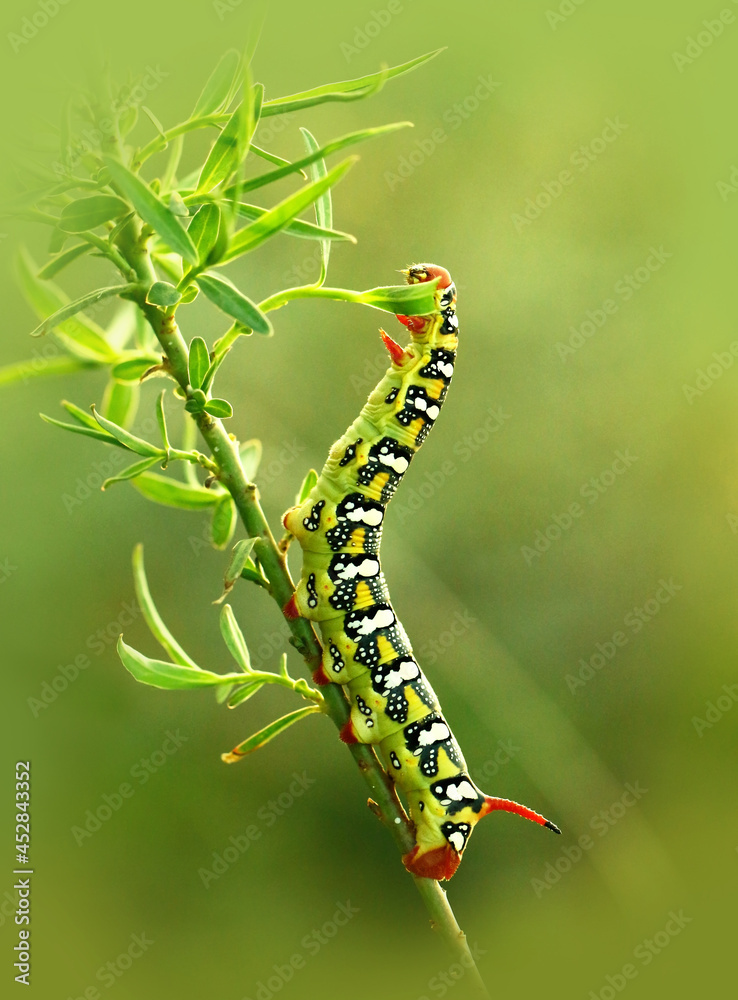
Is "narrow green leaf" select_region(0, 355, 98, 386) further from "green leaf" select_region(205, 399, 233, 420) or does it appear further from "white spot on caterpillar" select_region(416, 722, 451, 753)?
"white spot on caterpillar" select_region(416, 722, 451, 753)

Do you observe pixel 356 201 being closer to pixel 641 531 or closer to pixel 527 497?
pixel 527 497

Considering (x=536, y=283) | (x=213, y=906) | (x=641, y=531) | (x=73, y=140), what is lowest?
(x=213, y=906)

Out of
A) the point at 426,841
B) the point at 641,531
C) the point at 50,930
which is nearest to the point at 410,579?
the point at 641,531

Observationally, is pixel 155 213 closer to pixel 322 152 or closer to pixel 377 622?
pixel 322 152

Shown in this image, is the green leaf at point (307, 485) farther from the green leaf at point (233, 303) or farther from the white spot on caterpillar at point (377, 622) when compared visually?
the green leaf at point (233, 303)

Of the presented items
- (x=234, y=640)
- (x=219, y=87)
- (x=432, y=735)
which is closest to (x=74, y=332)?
(x=219, y=87)

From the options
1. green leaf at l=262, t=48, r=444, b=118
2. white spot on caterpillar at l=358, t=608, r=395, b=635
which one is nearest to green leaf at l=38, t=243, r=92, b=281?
green leaf at l=262, t=48, r=444, b=118
